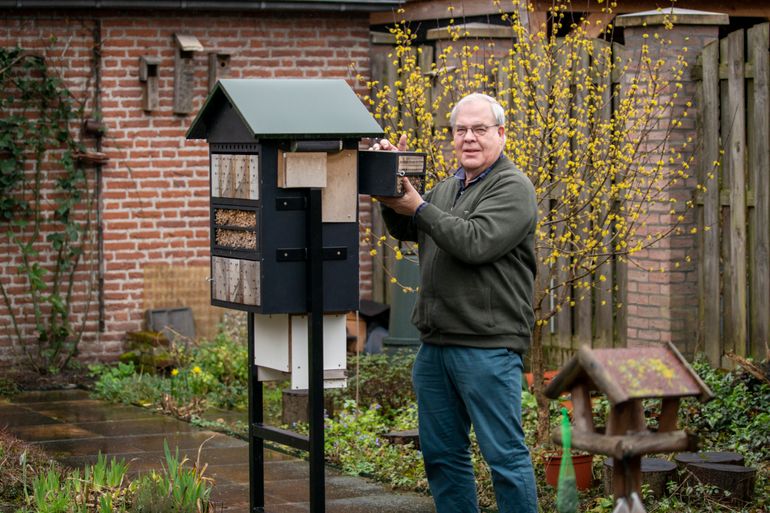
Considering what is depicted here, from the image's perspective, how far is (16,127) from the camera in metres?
10.6

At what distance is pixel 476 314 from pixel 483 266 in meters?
0.18

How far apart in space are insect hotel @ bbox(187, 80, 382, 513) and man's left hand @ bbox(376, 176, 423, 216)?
Result: 1.38ft

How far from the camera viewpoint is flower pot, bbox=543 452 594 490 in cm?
643

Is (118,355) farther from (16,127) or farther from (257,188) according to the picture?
(257,188)

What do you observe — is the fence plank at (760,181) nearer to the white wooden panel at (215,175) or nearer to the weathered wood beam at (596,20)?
the weathered wood beam at (596,20)

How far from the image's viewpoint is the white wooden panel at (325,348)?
18.3 ft

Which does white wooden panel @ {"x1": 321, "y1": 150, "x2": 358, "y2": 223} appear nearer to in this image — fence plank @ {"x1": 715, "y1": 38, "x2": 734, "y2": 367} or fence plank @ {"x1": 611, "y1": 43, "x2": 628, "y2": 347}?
fence plank @ {"x1": 715, "y1": 38, "x2": 734, "y2": 367}

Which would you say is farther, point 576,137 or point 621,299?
point 621,299

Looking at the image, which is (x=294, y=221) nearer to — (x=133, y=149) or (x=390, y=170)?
(x=390, y=170)

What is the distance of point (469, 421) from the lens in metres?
5.09

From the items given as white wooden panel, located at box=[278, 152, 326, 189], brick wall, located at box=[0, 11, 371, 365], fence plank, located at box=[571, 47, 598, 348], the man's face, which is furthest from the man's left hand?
brick wall, located at box=[0, 11, 371, 365]

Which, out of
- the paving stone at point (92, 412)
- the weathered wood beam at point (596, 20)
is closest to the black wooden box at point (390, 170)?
the paving stone at point (92, 412)

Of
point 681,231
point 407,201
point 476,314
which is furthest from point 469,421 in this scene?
point 681,231

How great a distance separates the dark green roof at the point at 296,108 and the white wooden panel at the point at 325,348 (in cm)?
79
